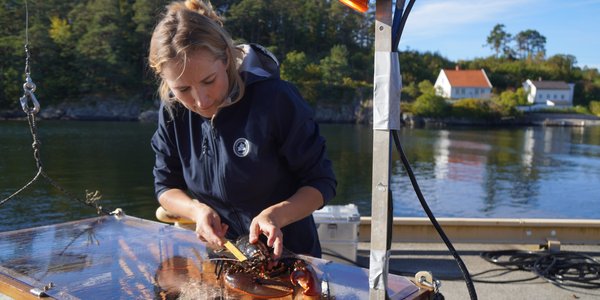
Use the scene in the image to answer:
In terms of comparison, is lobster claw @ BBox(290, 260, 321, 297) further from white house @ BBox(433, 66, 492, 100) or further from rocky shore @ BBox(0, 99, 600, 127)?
white house @ BBox(433, 66, 492, 100)

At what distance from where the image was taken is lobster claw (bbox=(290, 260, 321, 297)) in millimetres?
1561

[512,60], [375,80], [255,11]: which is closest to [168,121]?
[375,80]

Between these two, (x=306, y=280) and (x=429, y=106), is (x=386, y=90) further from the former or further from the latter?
(x=429, y=106)

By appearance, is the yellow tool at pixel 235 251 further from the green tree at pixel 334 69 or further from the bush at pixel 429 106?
the green tree at pixel 334 69

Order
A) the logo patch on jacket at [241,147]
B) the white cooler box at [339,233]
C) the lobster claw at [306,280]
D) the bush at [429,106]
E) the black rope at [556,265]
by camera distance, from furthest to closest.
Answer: the bush at [429,106]
the white cooler box at [339,233]
the black rope at [556,265]
the logo patch on jacket at [241,147]
the lobster claw at [306,280]

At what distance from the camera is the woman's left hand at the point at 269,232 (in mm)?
1616

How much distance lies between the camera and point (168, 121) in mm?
1961

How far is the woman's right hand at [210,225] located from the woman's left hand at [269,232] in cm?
18

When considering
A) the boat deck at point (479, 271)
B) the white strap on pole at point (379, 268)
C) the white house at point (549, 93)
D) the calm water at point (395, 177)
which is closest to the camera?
the white strap on pole at point (379, 268)

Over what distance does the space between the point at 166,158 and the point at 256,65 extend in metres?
0.54

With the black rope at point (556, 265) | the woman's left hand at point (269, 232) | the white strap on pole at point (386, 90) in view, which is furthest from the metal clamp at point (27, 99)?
the black rope at point (556, 265)

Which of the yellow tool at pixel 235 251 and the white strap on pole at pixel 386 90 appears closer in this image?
the white strap on pole at pixel 386 90

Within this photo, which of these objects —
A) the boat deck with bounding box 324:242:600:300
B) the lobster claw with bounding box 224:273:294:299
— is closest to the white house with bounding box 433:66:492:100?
the boat deck with bounding box 324:242:600:300

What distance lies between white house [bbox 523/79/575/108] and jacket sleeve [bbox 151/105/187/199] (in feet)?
302
